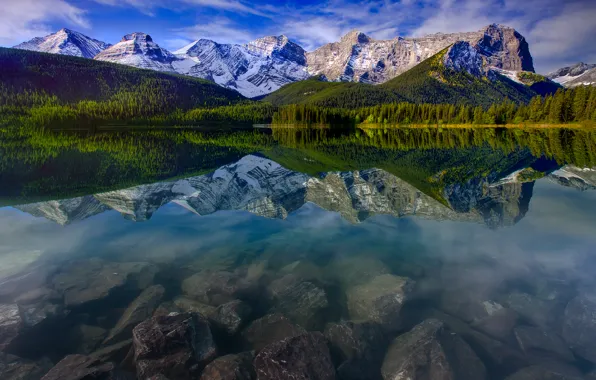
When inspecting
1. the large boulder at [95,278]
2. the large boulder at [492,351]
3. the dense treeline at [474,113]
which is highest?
the dense treeline at [474,113]

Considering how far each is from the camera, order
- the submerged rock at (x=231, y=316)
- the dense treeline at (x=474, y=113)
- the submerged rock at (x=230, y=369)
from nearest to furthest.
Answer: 1. the submerged rock at (x=230, y=369)
2. the submerged rock at (x=231, y=316)
3. the dense treeline at (x=474, y=113)

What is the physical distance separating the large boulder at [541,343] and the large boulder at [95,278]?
1198 cm

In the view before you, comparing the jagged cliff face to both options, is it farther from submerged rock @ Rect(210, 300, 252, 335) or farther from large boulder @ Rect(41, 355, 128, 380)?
large boulder @ Rect(41, 355, 128, 380)

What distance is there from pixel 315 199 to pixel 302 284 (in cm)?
1192

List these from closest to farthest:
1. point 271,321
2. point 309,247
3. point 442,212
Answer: point 271,321 → point 309,247 → point 442,212

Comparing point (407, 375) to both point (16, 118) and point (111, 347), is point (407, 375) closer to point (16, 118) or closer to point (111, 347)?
point (111, 347)

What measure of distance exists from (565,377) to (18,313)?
14713 millimetres

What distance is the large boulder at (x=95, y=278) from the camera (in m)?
10.8

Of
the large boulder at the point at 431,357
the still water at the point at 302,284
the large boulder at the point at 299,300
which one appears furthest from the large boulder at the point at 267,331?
the large boulder at the point at 431,357

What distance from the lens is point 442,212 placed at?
61.7 feet

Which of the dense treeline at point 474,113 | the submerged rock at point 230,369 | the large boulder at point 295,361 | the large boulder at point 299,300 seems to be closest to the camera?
the submerged rock at point 230,369

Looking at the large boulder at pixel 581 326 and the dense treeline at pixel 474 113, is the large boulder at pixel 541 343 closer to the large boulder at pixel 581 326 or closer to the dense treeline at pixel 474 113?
the large boulder at pixel 581 326

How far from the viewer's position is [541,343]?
8.49 meters

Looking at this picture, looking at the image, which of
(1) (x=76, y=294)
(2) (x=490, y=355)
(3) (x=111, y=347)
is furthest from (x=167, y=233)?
(2) (x=490, y=355)
